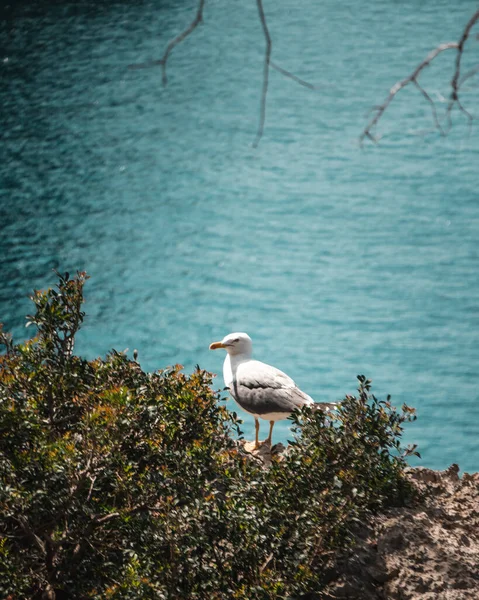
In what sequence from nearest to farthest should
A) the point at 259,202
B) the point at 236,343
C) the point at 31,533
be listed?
1. the point at 31,533
2. the point at 236,343
3. the point at 259,202

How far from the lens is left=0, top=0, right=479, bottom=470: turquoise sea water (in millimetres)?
7027

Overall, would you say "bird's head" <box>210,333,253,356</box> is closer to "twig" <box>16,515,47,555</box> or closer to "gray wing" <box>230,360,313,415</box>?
"gray wing" <box>230,360,313,415</box>

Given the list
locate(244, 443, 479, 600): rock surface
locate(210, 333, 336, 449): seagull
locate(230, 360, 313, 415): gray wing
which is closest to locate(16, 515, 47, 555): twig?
locate(244, 443, 479, 600): rock surface

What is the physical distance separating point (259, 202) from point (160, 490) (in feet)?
20.4

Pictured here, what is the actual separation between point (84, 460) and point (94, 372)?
28.6 inches

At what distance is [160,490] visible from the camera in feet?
9.73

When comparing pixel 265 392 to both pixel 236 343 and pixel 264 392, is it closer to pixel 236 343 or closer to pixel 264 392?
pixel 264 392

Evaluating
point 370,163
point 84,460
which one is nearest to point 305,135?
point 370,163

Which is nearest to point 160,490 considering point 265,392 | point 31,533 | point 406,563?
point 31,533

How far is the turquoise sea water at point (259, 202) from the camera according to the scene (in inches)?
277

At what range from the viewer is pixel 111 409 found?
292 centimetres

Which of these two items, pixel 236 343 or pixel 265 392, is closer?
pixel 265 392

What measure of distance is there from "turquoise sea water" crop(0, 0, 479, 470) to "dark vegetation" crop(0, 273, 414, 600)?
287 centimetres

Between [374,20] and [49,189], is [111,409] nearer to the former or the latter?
[49,189]
